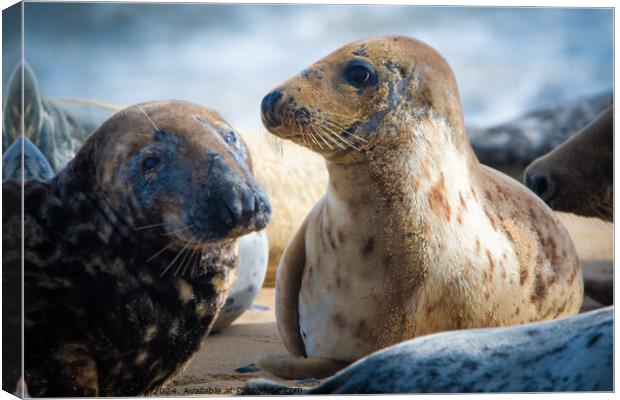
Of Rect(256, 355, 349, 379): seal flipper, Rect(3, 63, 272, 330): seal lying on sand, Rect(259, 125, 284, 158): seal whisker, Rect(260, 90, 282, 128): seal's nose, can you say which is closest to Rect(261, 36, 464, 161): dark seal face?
Rect(260, 90, 282, 128): seal's nose

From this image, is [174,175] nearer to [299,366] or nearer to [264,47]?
[264,47]

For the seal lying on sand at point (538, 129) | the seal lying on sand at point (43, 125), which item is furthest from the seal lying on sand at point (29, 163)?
the seal lying on sand at point (538, 129)

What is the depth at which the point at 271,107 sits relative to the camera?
4.71 metres

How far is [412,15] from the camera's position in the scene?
5051 mm

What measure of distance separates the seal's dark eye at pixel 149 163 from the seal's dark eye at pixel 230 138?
311 millimetres

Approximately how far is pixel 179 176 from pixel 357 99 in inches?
31.7

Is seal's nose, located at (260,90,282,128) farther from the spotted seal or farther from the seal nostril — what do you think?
the seal nostril

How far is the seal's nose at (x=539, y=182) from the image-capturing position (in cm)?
538

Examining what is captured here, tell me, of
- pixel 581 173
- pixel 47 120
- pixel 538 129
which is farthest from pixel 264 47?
pixel 581 173

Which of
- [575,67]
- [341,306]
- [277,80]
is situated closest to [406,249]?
[341,306]

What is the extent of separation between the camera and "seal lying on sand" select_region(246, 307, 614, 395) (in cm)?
420

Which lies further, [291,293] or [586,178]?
[586,178]

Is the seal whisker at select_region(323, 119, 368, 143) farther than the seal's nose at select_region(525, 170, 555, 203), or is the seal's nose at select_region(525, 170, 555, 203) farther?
the seal's nose at select_region(525, 170, 555, 203)

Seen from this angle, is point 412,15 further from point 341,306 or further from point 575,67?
point 341,306
